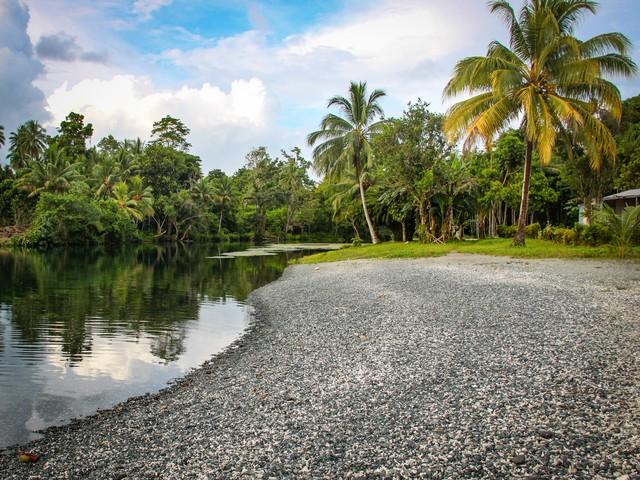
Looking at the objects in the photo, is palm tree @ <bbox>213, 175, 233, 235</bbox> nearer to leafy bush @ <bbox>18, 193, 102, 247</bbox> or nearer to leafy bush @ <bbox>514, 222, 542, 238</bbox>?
leafy bush @ <bbox>18, 193, 102, 247</bbox>

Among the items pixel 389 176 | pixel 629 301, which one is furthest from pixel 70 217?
pixel 629 301

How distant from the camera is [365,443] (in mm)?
5625

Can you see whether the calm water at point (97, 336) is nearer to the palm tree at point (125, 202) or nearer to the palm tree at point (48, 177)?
the palm tree at point (48, 177)

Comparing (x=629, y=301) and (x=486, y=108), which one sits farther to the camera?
(x=486, y=108)

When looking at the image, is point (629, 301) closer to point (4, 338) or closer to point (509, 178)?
point (4, 338)

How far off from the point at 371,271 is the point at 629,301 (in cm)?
1207

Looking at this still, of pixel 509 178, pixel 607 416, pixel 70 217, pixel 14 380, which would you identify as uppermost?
pixel 509 178

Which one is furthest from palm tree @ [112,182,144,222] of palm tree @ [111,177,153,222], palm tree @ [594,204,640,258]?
palm tree @ [594,204,640,258]

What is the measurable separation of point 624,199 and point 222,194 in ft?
186

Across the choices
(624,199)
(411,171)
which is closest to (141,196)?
(411,171)

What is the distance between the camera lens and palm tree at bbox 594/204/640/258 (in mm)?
22141

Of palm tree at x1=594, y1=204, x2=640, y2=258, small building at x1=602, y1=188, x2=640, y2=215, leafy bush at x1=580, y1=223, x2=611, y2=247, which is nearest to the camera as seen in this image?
palm tree at x1=594, y1=204, x2=640, y2=258

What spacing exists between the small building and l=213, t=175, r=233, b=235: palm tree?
5445 cm

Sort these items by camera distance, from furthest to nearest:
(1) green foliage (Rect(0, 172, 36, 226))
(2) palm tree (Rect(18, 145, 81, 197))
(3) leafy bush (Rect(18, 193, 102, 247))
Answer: (1) green foliage (Rect(0, 172, 36, 226))
(2) palm tree (Rect(18, 145, 81, 197))
(3) leafy bush (Rect(18, 193, 102, 247))
